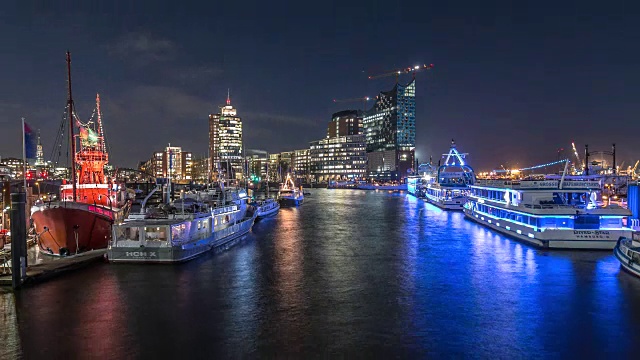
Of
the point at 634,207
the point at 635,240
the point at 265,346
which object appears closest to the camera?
the point at 265,346

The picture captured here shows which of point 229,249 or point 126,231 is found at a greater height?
point 126,231

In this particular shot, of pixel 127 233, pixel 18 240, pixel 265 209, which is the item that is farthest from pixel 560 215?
pixel 265 209

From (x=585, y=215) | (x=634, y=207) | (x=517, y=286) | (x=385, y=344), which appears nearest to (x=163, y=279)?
(x=385, y=344)

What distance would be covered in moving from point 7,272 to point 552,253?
3893 cm

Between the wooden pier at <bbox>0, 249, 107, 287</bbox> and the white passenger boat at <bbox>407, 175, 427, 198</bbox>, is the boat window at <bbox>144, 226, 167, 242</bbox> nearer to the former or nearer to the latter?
the wooden pier at <bbox>0, 249, 107, 287</bbox>

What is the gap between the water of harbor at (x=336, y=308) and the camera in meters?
15.7

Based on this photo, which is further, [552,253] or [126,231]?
[552,253]

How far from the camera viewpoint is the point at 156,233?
3034 cm

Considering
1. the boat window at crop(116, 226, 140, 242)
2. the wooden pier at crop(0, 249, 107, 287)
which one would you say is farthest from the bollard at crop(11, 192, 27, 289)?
the boat window at crop(116, 226, 140, 242)

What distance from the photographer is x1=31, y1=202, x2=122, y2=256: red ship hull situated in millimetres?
30156

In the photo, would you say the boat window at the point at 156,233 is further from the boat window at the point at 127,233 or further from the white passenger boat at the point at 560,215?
the white passenger boat at the point at 560,215

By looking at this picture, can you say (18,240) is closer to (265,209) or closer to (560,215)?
(560,215)

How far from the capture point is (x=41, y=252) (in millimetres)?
31703

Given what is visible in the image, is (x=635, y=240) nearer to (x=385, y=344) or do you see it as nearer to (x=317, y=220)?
(x=385, y=344)
